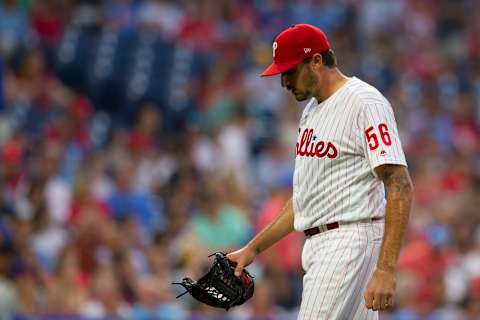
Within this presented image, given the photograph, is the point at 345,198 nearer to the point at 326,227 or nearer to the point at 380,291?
the point at 326,227

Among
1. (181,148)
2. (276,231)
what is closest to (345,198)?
(276,231)

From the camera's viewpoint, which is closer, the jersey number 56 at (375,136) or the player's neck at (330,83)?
the jersey number 56 at (375,136)

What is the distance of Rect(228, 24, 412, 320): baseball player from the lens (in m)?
4.54

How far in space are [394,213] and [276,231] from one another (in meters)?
0.81

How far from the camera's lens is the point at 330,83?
15.8ft

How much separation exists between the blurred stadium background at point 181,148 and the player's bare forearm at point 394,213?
3.80m

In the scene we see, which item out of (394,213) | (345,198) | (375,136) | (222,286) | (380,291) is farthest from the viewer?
(222,286)

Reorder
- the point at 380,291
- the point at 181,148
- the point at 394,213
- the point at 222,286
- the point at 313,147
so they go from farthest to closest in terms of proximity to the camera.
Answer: the point at 181,148, the point at 222,286, the point at 313,147, the point at 394,213, the point at 380,291

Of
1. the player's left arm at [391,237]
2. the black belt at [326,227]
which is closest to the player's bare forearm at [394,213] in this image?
the player's left arm at [391,237]

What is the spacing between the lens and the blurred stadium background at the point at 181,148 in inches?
330

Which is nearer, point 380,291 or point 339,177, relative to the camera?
point 380,291

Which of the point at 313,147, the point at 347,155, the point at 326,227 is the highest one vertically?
the point at 313,147

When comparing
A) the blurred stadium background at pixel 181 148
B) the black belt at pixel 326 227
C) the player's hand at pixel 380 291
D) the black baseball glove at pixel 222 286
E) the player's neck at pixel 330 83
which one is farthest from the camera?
the blurred stadium background at pixel 181 148

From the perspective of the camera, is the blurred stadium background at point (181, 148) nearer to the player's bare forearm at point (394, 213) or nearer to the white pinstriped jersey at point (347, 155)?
the white pinstriped jersey at point (347, 155)
